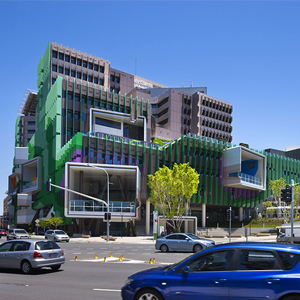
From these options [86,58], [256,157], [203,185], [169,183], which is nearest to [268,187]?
[256,157]

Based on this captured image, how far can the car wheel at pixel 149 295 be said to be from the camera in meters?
7.58

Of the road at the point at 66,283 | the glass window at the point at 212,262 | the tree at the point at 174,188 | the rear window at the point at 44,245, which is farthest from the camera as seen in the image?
the tree at the point at 174,188

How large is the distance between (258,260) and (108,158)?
184ft

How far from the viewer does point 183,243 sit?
27750 millimetres

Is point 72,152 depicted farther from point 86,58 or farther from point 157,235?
point 86,58

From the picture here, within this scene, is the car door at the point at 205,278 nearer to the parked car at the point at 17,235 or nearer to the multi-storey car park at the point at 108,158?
the parked car at the point at 17,235

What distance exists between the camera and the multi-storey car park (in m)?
60.5

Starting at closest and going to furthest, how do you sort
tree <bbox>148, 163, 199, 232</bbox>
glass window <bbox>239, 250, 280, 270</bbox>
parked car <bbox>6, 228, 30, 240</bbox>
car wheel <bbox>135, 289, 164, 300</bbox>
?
glass window <bbox>239, 250, 280, 270</bbox>, car wheel <bbox>135, 289, 164, 300</bbox>, parked car <bbox>6, 228, 30, 240</bbox>, tree <bbox>148, 163, 199, 232</bbox>

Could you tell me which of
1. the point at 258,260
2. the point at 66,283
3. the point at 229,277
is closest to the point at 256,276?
the point at 258,260

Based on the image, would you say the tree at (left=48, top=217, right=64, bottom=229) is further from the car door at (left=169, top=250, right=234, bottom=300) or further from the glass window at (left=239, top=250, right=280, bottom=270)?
the glass window at (left=239, top=250, right=280, bottom=270)

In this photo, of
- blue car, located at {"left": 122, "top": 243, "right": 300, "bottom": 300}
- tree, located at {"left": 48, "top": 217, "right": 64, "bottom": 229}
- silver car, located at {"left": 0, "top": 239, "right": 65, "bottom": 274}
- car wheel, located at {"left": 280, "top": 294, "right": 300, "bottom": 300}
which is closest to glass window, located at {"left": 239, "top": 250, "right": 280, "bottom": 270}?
blue car, located at {"left": 122, "top": 243, "right": 300, "bottom": 300}

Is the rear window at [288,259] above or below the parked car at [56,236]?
above

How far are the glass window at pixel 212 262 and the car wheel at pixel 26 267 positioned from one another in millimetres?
9843

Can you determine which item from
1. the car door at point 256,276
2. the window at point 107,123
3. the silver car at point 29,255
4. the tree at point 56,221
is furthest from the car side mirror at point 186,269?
the window at point 107,123
